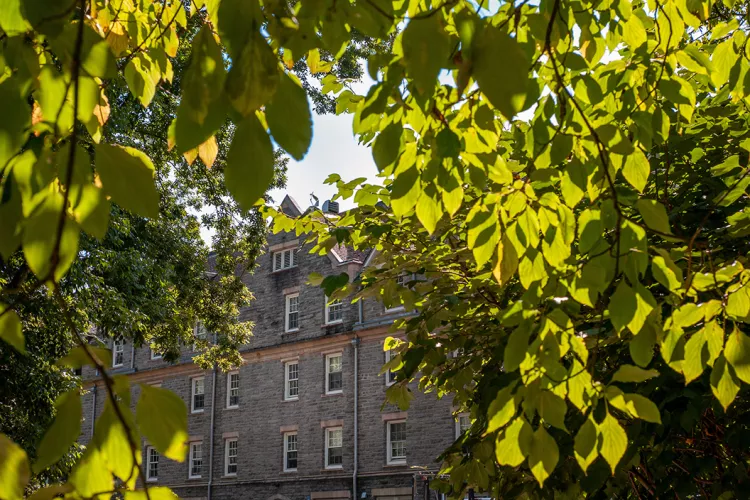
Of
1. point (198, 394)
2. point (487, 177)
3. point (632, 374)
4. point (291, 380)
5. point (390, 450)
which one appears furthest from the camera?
point (198, 394)

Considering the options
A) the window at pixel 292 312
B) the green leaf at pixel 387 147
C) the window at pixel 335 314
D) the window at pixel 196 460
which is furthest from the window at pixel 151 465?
the green leaf at pixel 387 147

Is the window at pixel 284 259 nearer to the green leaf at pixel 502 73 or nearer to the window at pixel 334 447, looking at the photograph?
the window at pixel 334 447

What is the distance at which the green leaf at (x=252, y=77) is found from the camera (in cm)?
120

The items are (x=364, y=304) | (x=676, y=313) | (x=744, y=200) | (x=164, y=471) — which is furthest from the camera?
(x=164, y=471)

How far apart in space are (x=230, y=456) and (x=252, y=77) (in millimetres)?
34825

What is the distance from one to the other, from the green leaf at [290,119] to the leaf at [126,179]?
25 centimetres

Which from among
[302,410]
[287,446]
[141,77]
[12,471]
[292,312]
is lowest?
[12,471]

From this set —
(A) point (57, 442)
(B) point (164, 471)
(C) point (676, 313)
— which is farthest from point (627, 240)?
(B) point (164, 471)

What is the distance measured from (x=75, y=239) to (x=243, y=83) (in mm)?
387

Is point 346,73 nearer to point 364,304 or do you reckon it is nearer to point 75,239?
point 364,304

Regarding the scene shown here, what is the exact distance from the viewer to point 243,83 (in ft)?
4.00

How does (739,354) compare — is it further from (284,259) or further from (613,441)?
(284,259)

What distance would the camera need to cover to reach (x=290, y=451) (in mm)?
31891

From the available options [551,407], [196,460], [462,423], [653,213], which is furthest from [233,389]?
[653,213]
